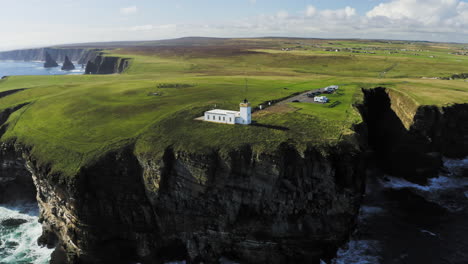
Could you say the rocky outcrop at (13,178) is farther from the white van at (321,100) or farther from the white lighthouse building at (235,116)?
the white van at (321,100)

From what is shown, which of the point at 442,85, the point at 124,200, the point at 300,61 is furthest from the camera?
the point at 300,61

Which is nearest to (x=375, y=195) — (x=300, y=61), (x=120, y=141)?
(x=120, y=141)

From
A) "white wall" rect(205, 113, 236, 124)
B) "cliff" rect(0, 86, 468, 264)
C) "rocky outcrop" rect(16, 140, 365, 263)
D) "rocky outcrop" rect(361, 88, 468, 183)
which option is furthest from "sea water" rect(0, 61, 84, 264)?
"rocky outcrop" rect(361, 88, 468, 183)

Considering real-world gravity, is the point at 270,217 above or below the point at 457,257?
above

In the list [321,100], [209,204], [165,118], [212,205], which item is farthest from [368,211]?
[165,118]

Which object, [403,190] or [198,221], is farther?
[403,190]

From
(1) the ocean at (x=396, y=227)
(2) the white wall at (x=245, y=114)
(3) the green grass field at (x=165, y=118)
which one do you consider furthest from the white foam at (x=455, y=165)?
(2) the white wall at (x=245, y=114)

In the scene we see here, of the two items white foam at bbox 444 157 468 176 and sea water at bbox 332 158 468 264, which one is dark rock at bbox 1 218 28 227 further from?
white foam at bbox 444 157 468 176

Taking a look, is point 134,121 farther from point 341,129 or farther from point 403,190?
point 403,190
